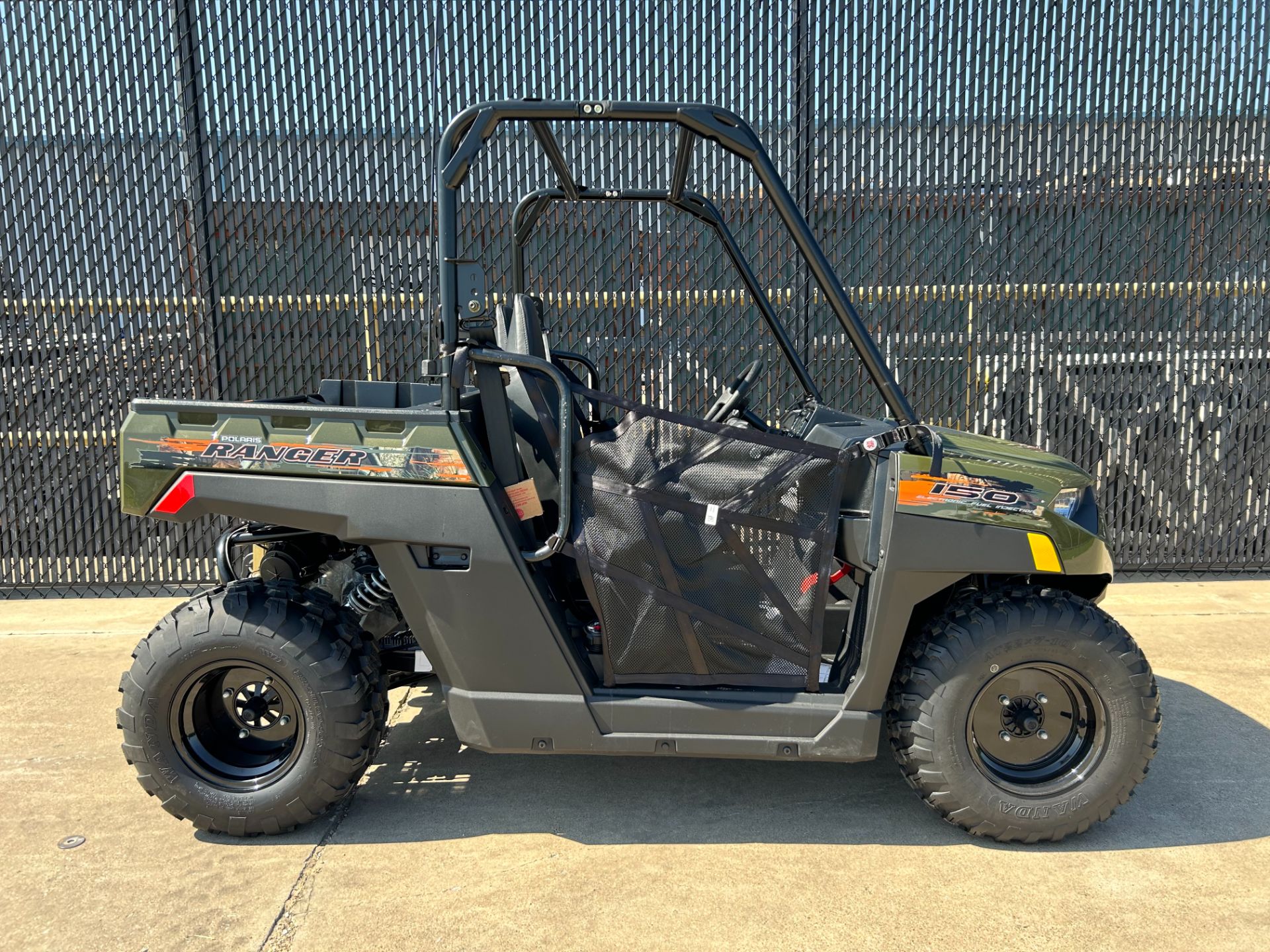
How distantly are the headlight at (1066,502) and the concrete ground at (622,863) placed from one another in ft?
3.40

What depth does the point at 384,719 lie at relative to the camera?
279 centimetres

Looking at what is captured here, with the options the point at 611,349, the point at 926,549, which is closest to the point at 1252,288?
the point at 611,349

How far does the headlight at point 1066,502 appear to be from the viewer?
103 inches

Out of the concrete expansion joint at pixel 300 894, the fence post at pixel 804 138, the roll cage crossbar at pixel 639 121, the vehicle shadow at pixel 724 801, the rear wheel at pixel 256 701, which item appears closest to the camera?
the concrete expansion joint at pixel 300 894

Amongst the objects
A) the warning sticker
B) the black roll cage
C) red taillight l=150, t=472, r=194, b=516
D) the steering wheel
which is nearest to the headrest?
the black roll cage

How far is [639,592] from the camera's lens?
2623mm

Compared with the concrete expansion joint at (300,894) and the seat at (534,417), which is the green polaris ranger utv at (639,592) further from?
the concrete expansion joint at (300,894)

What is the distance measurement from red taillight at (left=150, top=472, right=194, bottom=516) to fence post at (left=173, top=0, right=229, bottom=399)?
10.1 feet

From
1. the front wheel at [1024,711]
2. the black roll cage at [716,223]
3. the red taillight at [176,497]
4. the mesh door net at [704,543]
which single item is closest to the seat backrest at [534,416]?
the mesh door net at [704,543]

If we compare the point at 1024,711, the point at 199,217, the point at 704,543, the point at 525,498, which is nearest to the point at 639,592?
the point at 704,543

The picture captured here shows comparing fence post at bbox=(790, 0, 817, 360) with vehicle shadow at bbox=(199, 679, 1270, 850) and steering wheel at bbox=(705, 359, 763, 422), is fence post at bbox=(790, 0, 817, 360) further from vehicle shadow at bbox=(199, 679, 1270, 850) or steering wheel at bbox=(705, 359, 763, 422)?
vehicle shadow at bbox=(199, 679, 1270, 850)

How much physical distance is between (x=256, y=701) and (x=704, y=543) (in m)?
1.52

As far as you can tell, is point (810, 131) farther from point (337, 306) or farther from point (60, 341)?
point (60, 341)

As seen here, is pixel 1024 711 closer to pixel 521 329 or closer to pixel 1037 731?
pixel 1037 731
